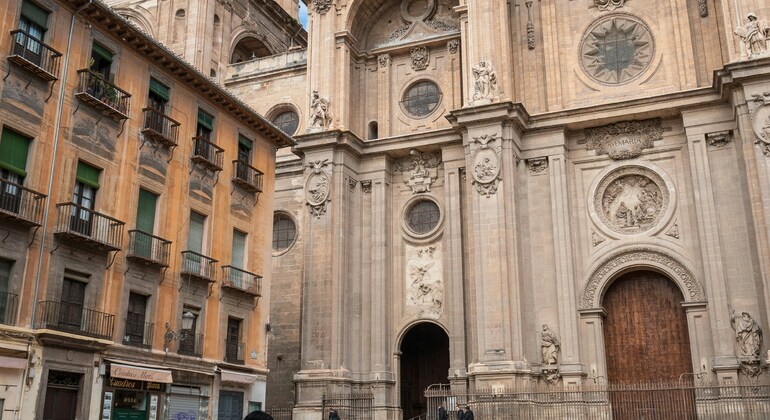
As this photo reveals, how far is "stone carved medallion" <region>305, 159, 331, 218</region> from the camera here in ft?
105

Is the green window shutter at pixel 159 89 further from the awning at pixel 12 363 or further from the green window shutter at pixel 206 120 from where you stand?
the awning at pixel 12 363

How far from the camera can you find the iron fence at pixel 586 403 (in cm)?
2548

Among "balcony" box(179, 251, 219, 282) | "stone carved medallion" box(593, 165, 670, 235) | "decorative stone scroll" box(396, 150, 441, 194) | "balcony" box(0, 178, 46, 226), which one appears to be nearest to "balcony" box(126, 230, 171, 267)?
"balcony" box(179, 251, 219, 282)

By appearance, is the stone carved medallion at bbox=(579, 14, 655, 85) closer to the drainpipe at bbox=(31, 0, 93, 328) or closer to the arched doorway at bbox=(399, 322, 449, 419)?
the arched doorway at bbox=(399, 322, 449, 419)

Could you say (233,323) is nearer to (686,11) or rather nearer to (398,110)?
(398,110)

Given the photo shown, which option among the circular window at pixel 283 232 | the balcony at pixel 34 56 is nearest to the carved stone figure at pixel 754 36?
the circular window at pixel 283 232

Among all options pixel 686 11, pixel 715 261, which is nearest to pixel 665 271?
pixel 715 261

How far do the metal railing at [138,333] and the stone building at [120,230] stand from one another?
47 mm

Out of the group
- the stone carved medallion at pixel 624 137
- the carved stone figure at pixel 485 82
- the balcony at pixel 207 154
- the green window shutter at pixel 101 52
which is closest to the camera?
the green window shutter at pixel 101 52

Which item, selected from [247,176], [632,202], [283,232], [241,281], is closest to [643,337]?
[632,202]

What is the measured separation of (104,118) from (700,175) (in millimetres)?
20277

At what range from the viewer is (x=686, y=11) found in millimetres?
29891

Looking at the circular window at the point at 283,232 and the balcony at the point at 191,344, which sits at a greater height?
the circular window at the point at 283,232

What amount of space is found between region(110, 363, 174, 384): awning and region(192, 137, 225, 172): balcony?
6455 millimetres
